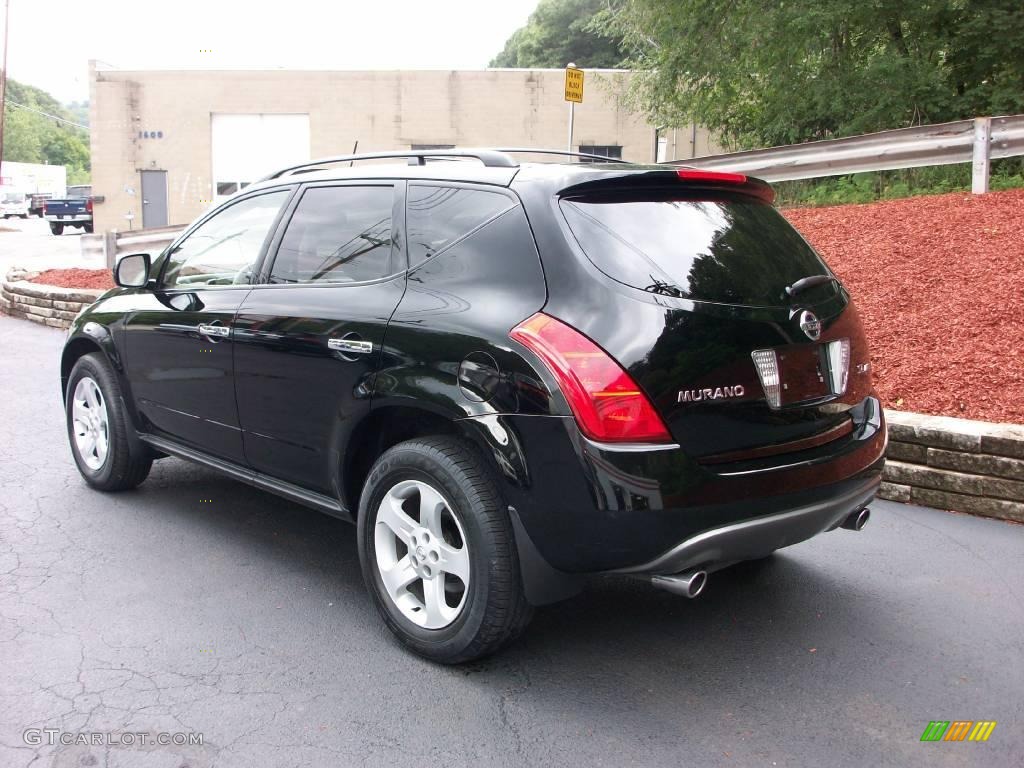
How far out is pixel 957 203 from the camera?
9.27 meters

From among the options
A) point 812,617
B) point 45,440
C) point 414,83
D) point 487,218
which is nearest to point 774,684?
point 812,617

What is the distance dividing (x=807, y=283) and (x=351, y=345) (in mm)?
1776

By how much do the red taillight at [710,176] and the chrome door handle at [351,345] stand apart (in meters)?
1.35

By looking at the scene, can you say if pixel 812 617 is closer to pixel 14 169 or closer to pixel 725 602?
pixel 725 602

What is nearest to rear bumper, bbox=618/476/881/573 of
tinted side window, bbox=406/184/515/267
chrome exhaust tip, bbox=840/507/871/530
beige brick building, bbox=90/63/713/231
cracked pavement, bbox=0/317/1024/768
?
chrome exhaust tip, bbox=840/507/871/530

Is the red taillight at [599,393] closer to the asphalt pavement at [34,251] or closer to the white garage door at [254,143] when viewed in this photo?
the asphalt pavement at [34,251]

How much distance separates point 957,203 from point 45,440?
8.47m

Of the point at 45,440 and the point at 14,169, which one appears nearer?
the point at 45,440

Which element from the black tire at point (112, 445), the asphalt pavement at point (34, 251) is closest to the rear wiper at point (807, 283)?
the black tire at point (112, 445)

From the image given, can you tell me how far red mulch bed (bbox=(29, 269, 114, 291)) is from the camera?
1331 centimetres

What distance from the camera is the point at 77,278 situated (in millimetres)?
14008

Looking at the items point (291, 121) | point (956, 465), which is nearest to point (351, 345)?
point (956, 465)

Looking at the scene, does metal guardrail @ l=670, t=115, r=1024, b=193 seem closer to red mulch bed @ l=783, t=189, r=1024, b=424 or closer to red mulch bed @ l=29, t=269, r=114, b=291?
red mulch bed @ l=783, t=189, r=1024, b=424

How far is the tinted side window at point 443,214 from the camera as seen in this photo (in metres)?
3.51
